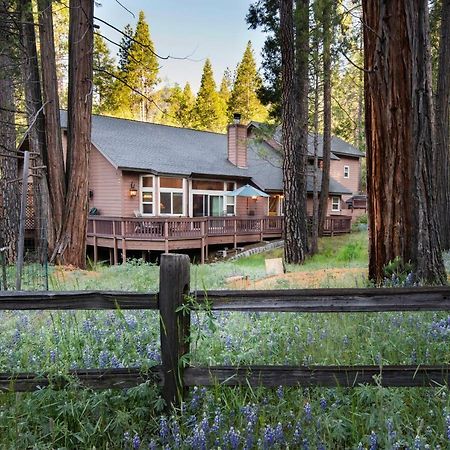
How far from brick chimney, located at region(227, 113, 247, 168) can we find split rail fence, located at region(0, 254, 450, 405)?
2242 cm

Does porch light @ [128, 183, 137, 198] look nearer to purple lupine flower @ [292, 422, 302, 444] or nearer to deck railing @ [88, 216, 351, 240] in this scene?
deck railing @ [88, 216, 351, 240]

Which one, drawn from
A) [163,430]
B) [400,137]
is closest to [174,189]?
[400,137]

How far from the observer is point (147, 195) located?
2144 cm

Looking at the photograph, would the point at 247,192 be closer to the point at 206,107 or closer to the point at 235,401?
the point at 235,401

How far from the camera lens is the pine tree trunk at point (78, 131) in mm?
10766

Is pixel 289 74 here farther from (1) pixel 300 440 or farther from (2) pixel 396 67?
(1) pixel 300 440

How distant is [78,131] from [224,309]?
10.1 m

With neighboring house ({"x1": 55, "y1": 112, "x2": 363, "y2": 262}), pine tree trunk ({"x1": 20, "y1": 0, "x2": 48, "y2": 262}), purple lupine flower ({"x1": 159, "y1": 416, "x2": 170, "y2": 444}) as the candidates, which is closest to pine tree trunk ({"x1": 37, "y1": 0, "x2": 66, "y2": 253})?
pine tree trunk ({"x1": 20, "y1": 0, "x2": 48, "y2": 262})

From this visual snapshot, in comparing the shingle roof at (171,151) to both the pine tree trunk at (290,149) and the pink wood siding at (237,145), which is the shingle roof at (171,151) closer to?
the pink wood siding at (237,145)

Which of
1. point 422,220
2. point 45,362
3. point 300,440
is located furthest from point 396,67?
point 45,362

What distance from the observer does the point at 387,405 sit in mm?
2312

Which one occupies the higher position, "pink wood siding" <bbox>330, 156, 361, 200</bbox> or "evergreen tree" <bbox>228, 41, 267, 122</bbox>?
"evergreen tree" <bbox>228, 41, 267, 122</bbox>

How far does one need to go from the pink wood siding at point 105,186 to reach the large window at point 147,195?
129 centimetres

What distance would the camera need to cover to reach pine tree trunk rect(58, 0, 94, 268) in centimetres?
1077
